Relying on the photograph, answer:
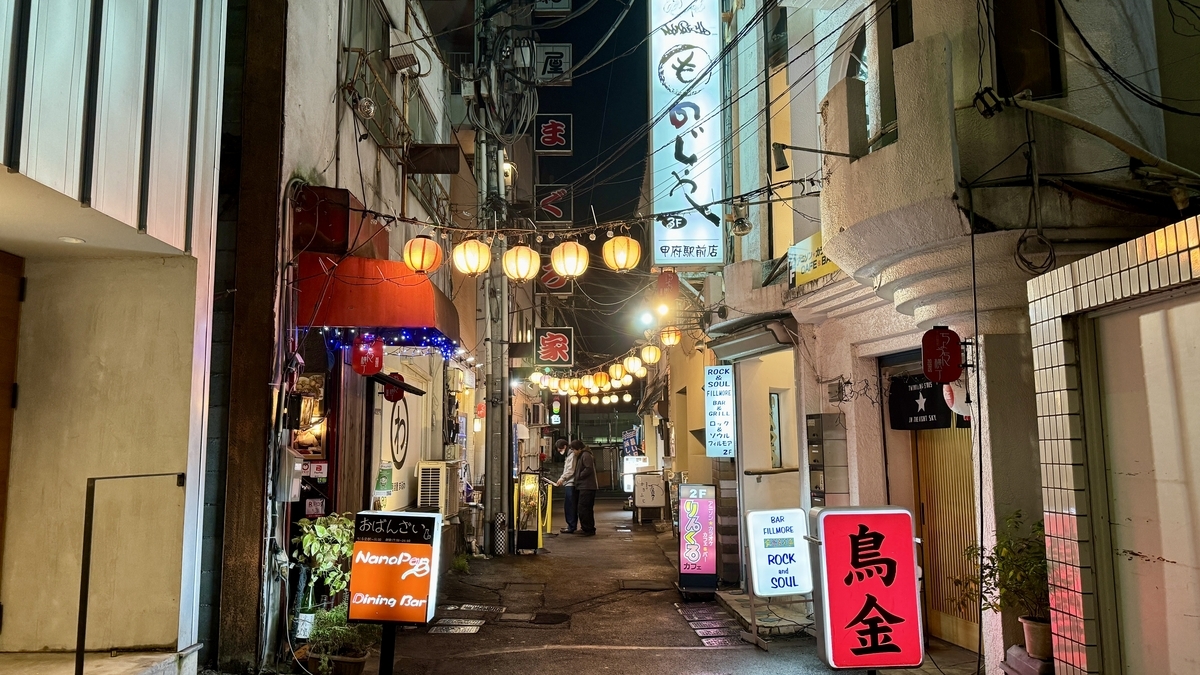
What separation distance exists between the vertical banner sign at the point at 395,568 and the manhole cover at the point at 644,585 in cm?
809

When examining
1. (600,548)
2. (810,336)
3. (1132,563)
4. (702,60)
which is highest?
(702,60)

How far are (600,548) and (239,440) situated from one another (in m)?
12.7

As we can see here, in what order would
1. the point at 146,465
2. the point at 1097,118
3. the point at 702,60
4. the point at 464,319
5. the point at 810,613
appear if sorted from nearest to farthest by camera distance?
the point at 146,465 → the point at 1097,118 → the point at 810,613 → the point at 702,60 → the point at 464,319

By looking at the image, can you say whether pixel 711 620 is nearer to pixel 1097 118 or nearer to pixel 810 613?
pixel 810 613

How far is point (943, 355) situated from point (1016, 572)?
202 centimetres

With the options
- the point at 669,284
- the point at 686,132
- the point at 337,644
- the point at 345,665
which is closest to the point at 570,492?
the point at 669,284

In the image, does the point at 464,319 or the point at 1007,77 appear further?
the point at 464,319

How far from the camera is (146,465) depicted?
5.92 metres

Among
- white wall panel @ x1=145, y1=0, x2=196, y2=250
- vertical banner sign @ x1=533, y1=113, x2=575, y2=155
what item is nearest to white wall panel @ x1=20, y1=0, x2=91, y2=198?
white wall panel @ x1=145, y1=0, x2=196, y2=250

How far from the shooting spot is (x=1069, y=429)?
4777mm

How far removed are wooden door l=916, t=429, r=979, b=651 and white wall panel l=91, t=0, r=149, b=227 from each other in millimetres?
8360

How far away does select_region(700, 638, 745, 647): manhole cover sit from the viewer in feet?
32.4

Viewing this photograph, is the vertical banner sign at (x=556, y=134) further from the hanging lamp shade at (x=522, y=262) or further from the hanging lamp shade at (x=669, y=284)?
the hanging lamp shade at (x=522, y=262)

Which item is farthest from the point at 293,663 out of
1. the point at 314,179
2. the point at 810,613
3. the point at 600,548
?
the point at 600,548
